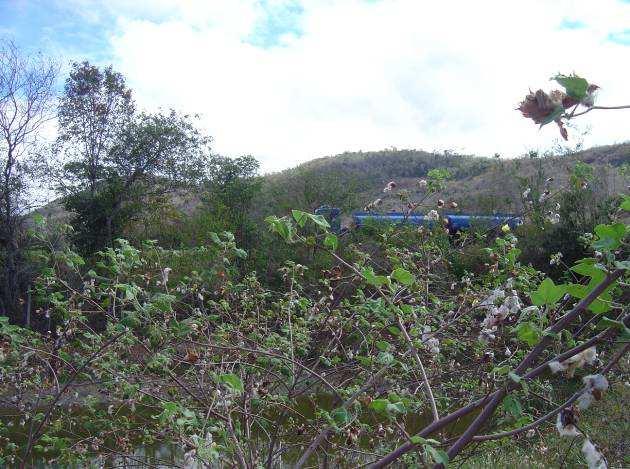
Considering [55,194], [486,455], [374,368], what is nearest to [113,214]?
[55,194]

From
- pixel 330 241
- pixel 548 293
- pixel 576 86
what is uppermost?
pixel 576 86

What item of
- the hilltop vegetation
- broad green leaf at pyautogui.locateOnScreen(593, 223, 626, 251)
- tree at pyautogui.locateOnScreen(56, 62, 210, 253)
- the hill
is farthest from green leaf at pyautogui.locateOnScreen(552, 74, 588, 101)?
tree at pyautogui.locateOnScreen(56, 62, 210, 253)

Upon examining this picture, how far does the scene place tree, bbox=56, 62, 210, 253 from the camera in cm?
1492

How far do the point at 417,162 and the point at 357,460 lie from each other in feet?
113

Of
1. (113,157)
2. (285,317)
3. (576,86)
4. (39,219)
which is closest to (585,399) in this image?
(576,86)

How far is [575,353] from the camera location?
96 centimetres

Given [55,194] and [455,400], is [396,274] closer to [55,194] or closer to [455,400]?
[455,400]

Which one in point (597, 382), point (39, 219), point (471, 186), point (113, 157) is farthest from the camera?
point (471, 186)

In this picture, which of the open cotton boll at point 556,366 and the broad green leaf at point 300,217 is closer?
the open cotton boll at point 556,366

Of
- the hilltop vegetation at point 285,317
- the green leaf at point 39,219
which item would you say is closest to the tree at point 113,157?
the hilltop vegetation at point 285,317

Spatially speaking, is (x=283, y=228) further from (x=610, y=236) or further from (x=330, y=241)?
(x=610, y=236)

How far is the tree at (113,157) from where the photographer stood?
14.9 m

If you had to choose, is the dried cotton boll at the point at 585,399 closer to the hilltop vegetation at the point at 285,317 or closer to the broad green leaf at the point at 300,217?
the hilltop vegetation at the point at 285,317

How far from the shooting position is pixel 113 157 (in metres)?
16.2
